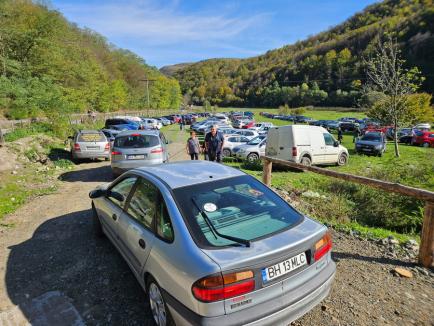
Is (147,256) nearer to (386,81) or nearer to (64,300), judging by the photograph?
(64,300)

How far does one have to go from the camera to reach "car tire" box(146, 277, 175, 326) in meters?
2.59

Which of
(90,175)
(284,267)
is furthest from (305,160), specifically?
(284,267)

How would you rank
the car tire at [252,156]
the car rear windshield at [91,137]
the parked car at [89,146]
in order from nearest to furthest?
the parked car at [89,146]
the car rear windshield at [91,137]
the car tire at [252,156]

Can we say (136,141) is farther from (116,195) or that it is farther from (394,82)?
(394,82)

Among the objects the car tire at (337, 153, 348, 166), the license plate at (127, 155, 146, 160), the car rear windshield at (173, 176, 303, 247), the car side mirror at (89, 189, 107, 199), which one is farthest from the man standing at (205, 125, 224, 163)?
the car tire at (337, 153, 348, 166)

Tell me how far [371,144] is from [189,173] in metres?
20.4

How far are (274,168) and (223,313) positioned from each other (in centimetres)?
1154

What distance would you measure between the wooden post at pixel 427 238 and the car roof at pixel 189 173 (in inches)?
96.4

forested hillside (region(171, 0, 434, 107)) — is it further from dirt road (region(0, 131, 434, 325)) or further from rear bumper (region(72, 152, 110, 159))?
dirt road (region(0, 131, 434, 325))

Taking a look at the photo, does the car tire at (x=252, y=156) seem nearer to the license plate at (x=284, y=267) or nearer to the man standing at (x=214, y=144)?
the man standing at (x=214, y=144)

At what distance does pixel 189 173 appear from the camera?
3432mm

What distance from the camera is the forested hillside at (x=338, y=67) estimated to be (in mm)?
107938

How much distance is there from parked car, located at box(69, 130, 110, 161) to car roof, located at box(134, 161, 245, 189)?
9.99 m

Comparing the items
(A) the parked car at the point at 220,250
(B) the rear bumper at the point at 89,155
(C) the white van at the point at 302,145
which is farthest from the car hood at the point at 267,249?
(B) the rear bumper at the point at 89,155
